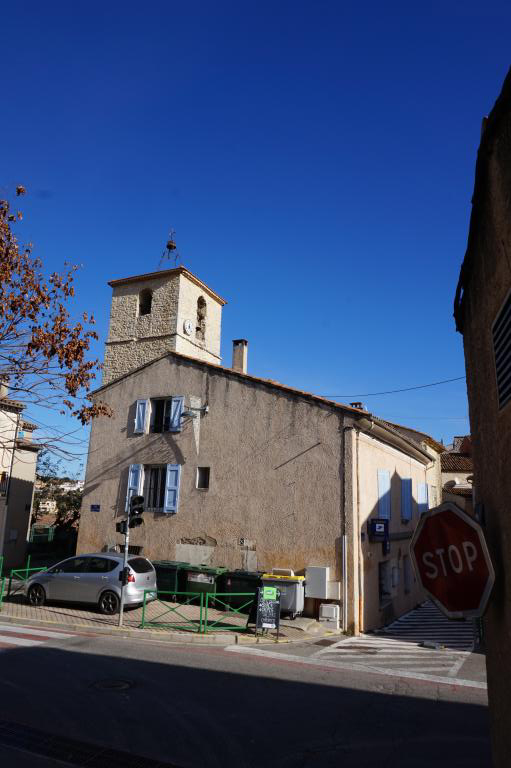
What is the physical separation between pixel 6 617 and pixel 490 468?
1265cm

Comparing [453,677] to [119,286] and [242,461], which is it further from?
[119,286]

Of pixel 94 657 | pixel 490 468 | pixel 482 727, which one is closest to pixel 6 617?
pixel 94 657

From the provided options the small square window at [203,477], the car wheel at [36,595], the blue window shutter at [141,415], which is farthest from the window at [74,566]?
the blue window shutter at [141,415]

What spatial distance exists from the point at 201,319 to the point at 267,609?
51.5 ft

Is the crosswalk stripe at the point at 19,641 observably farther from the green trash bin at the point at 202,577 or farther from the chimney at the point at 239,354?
the chimney at the point at 239,354

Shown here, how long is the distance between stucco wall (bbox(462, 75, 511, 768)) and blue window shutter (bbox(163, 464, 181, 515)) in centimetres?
1339

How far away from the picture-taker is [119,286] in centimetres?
2527

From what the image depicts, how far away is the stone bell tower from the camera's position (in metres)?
23.1

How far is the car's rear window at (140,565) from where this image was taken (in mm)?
13703

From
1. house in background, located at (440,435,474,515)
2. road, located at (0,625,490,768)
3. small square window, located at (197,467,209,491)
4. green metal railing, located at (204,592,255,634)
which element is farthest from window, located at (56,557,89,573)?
house in background, located at (440,435,474,515)

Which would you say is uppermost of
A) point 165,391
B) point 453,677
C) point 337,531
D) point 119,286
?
point 119,286

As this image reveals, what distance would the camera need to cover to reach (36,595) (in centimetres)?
1451

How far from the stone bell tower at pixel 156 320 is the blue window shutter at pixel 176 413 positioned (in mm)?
4969

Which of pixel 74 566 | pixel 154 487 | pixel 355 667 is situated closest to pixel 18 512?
pixel 154 487
